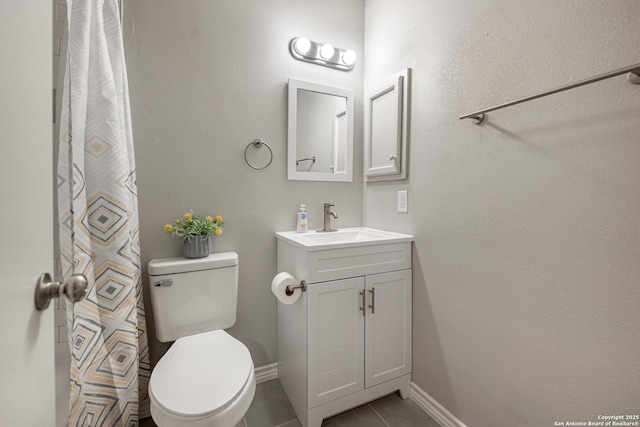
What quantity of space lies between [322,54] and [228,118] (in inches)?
29.1

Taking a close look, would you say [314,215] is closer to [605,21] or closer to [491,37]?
[491,37]

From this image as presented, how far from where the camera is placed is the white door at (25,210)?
0.41m

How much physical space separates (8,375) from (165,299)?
1.02 m

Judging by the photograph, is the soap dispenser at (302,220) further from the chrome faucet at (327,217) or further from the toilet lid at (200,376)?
the toilet lid at (200,376)

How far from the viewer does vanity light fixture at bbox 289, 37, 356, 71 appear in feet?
5.77

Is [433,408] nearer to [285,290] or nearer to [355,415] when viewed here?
[355,415]

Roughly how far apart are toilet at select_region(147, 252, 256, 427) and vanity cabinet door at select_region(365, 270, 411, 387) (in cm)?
64

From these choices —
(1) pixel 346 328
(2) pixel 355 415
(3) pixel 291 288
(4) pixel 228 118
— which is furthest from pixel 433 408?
(4) pixel 228 118

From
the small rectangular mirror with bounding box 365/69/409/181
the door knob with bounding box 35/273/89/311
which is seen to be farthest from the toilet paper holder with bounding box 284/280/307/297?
the door knob with bounding box 35/273/89/311

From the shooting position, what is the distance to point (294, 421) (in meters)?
1.45

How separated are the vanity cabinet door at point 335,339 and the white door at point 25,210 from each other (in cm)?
96

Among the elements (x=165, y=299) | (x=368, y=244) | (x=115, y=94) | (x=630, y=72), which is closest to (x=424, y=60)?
(x=630, y=72)

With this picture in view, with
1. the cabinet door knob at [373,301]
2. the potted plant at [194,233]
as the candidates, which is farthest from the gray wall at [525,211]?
the potted plant at [194,233]

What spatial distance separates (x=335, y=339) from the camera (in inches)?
54.8
